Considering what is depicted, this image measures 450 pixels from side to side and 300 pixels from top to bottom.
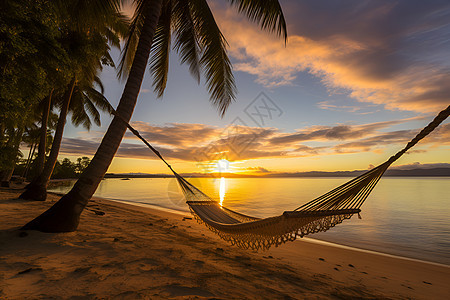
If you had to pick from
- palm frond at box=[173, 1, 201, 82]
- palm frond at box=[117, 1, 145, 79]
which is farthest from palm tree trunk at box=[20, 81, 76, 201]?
palm frond at box=[173, 1, 201, 82]

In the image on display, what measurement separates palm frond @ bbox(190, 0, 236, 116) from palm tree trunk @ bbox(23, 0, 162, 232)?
0.96 metres

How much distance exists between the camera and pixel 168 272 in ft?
5.72

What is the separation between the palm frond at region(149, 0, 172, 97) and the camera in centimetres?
413

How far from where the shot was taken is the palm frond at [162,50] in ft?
13.6

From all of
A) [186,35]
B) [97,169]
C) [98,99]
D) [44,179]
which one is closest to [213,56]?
[186,35]

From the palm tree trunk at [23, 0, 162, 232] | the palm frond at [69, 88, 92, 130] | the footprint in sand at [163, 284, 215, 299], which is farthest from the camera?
the palm frond at [69, 88, 92, 130]

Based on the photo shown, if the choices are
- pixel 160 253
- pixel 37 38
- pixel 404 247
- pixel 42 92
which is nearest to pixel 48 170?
pixel 42 92

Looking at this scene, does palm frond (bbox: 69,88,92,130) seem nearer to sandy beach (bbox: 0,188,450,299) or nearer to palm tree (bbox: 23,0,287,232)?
palm tree (bbox: 23,0,287,232)

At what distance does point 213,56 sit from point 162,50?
1.35 metres

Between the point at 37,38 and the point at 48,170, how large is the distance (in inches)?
151

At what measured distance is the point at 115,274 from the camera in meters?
1.60

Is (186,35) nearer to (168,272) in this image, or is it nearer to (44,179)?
(168,272)

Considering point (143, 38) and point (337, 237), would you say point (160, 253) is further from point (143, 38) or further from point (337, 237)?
point (337, 237)

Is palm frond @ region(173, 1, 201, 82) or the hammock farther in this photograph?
palm frond @ region(173, 1, 201, 82)
